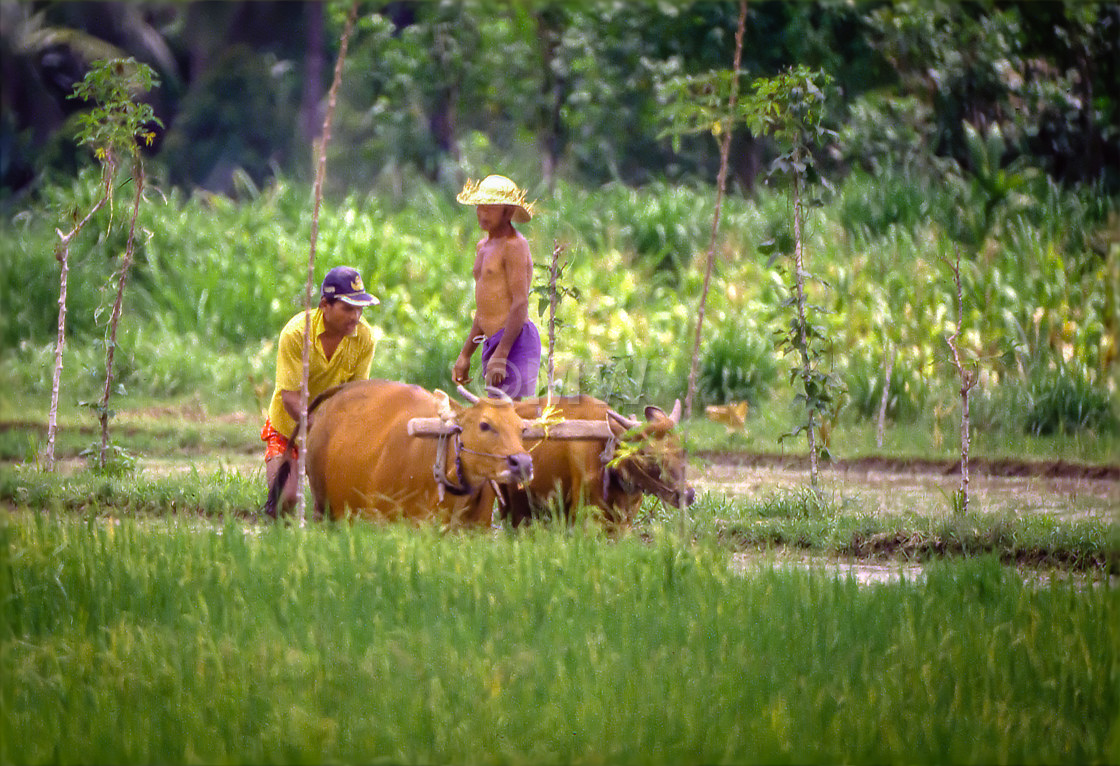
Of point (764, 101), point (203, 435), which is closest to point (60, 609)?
point (764, 101)

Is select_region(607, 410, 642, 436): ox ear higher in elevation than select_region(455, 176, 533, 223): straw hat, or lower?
lower

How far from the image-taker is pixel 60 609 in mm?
5016

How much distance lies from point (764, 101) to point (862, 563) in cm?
272

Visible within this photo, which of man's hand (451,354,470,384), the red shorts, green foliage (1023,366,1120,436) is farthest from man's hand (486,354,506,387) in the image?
green foliage (1023,366,1120,436)

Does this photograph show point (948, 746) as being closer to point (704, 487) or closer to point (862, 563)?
point (862, 563)

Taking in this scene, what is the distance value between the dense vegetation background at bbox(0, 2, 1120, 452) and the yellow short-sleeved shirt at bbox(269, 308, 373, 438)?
1.79 m

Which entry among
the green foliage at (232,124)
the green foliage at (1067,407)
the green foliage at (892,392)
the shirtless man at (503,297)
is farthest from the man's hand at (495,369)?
the green foliage at (232,124)

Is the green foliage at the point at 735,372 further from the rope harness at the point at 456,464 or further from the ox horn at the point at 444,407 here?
the rope harness at the point at 456,464

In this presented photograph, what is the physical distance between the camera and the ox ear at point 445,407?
20.1 feet

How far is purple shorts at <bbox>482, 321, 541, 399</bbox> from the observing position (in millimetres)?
7453

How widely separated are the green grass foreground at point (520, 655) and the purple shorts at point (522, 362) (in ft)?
5.82

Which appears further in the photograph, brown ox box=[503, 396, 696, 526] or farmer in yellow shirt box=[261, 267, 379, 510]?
farmer in yellow shirt box=[261, 267, 379, 510]

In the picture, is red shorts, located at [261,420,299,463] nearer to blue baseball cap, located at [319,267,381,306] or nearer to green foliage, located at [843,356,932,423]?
blue baseball cap, located at [319,267,381,306]

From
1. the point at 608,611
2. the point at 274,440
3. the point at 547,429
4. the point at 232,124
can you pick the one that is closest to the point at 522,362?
the point at 547,429
